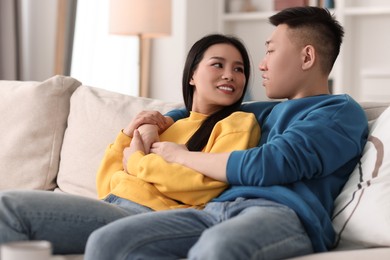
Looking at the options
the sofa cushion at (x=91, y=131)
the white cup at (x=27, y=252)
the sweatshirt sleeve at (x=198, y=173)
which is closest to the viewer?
the white cup at (x=27, y=252)

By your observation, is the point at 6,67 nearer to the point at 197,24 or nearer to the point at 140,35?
the point at 140,35

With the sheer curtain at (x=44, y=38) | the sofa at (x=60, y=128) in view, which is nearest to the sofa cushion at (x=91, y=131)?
the sofa at (x=60, y=128)

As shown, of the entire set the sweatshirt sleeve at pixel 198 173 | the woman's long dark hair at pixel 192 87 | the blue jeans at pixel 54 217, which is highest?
the woman's long dark hair at pixel 192 87

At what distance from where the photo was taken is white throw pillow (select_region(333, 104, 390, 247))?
189cm

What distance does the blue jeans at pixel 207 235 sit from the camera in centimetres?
164

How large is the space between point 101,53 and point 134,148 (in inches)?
131

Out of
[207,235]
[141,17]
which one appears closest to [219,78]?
[207,235]

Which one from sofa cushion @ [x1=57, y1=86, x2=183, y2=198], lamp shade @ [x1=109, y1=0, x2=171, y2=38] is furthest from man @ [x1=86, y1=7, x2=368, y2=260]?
lamp shade @ [x1=109, y1=0, x2=171, y2=38]

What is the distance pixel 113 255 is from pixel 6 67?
3.43m

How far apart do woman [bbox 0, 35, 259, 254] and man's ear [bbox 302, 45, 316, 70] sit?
0.67 ft

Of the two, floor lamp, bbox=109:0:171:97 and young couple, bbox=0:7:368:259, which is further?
floor lamp, bbox=109:0:171:97

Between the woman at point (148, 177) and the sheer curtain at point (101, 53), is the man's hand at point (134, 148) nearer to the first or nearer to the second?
the woman at point (148, 177)

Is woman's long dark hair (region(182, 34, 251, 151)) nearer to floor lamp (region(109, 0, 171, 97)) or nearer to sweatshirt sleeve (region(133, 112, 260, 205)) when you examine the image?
sweatshirt sleeve (region(133, 112, 260, 205))

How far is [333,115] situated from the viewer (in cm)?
202
